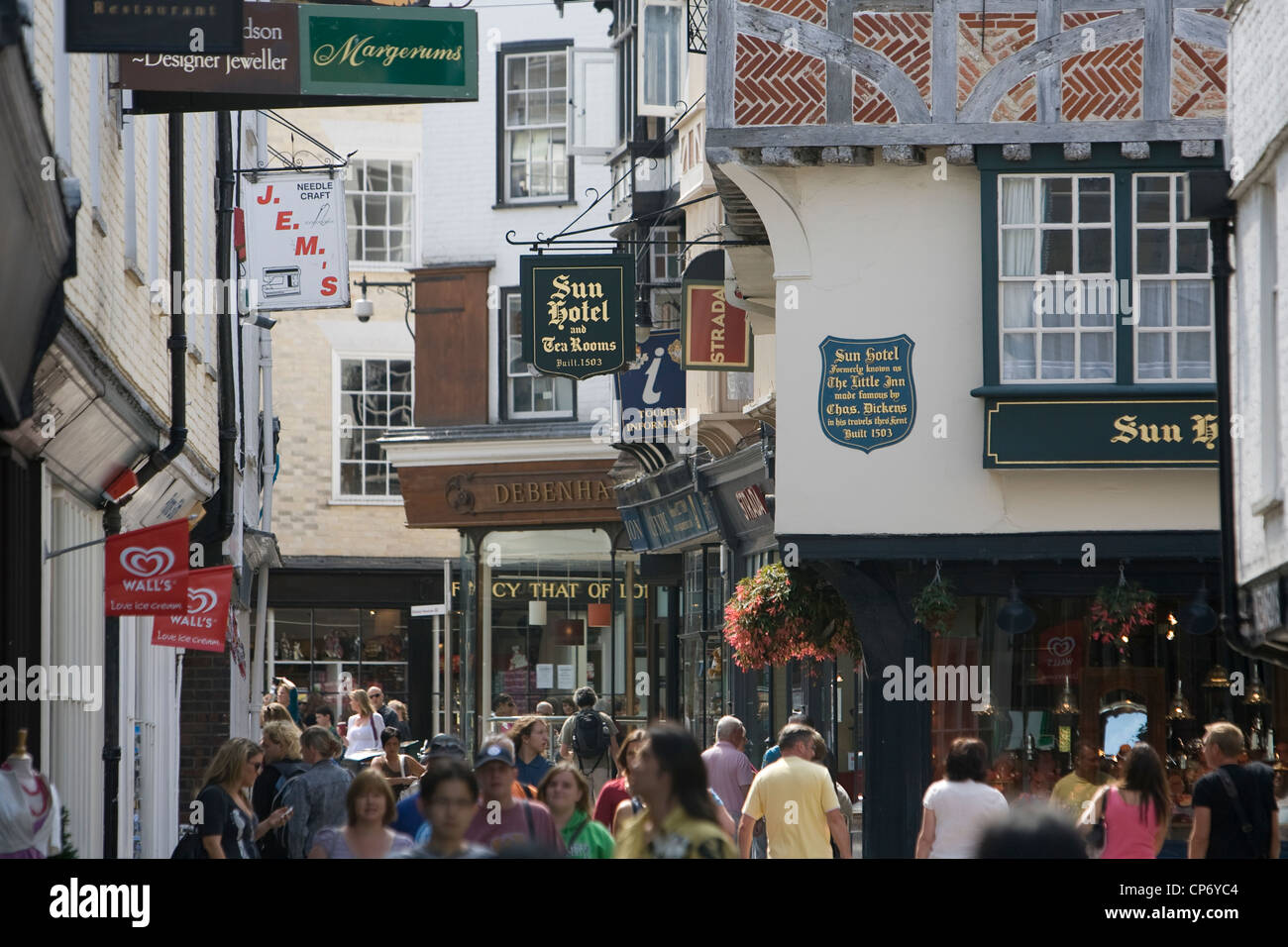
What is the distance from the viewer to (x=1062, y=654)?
16719 millimetres

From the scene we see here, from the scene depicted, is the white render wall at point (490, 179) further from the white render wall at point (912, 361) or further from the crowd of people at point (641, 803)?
the crowd of people at point (641, 803)

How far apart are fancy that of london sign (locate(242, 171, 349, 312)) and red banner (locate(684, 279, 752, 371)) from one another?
337cm

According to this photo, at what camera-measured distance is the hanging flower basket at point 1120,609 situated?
15.9 meters

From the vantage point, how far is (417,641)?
34.4m

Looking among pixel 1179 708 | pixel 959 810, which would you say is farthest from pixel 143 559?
pixel 1179 708

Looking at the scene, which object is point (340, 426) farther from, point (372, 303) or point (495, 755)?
point (495, 755)

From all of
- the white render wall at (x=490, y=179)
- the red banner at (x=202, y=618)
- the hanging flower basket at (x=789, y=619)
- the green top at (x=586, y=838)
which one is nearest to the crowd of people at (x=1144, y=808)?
the green top at (x=586, y=838)

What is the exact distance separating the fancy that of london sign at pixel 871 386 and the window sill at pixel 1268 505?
4.30 m

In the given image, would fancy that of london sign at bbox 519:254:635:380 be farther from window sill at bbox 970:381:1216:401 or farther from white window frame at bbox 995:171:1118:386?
window sill at bbox 970:381:1216:401

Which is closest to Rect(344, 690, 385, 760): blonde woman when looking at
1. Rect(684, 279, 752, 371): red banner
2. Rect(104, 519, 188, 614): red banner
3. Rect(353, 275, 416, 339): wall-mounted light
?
Rect(684, 279, 752, 371): red banner

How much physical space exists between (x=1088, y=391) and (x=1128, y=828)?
6.38 meters

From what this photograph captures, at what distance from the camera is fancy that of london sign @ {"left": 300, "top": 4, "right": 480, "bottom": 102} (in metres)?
11.7
